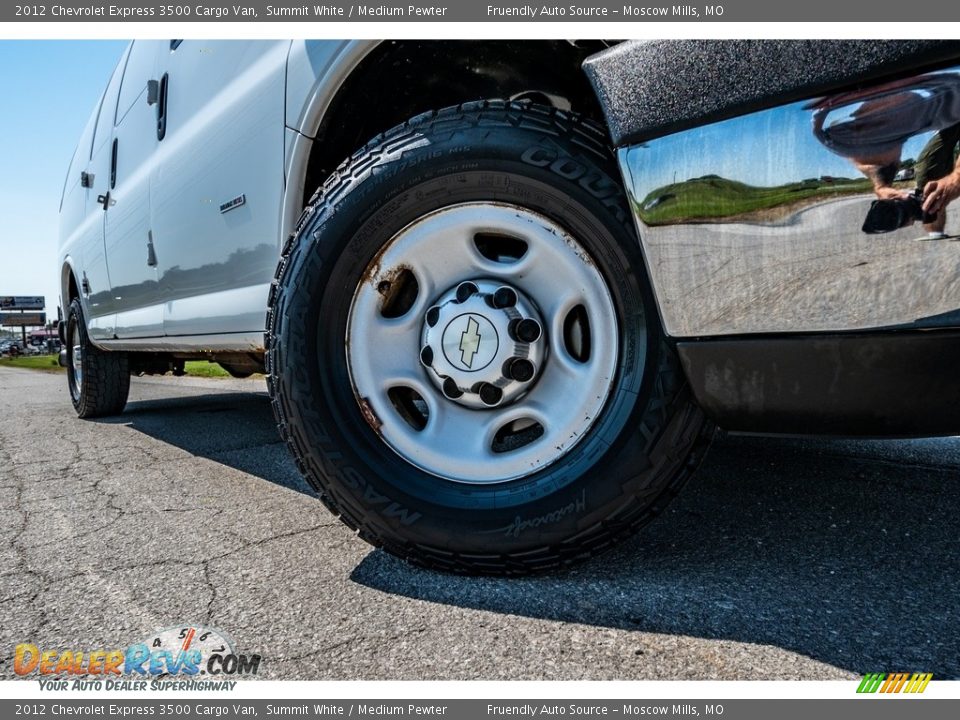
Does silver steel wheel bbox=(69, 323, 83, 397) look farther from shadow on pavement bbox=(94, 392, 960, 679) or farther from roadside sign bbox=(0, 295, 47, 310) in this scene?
roadside sign bbox=(0, 295, 47, 310)

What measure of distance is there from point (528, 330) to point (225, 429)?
2636 mm

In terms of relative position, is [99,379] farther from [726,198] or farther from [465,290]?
[726,198]

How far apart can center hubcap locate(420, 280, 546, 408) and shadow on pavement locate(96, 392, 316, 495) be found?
883 millimetres

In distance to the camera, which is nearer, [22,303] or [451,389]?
[451,389]

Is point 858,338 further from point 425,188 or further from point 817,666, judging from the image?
point 425,188

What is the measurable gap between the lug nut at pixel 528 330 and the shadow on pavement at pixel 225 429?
1.02 meters

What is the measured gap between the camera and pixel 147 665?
1.00 meters

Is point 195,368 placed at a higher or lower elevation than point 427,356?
lower

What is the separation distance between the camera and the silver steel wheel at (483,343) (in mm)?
1271

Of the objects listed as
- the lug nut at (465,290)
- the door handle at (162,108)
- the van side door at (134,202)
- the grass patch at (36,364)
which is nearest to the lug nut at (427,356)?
the lug nut at (465,290)

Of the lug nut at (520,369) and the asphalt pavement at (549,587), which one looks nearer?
the asphalt pavement at (549,587)

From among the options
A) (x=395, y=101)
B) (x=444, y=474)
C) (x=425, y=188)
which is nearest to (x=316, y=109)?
(x=395, y=101)

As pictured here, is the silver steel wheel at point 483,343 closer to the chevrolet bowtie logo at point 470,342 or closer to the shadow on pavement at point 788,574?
the chevrolet bowtie logo at point 470,342

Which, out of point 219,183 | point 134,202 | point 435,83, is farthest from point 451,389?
point 134,202
